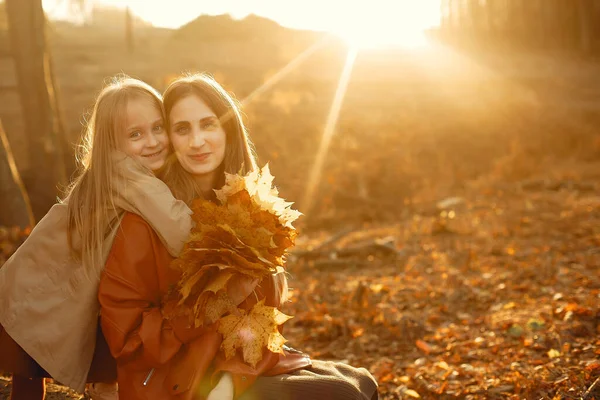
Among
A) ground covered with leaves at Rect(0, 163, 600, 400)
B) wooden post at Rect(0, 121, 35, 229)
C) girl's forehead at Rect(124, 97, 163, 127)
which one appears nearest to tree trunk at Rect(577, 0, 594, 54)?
ground covered with leaves at Rect(0, 163, 600, 400)

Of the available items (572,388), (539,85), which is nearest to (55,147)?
(572,388)

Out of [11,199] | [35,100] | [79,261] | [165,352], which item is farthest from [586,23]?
[165,352]

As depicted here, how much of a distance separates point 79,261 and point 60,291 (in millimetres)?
174

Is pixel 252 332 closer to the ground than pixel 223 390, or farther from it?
farther from it

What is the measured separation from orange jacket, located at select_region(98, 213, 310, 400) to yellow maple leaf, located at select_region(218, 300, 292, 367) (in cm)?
6

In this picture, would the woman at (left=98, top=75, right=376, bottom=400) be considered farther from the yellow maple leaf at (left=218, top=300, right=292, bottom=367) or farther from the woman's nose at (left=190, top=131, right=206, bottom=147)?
the woman's nose at (left=190, top=131, right=206, bottom=147)

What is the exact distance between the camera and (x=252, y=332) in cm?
262

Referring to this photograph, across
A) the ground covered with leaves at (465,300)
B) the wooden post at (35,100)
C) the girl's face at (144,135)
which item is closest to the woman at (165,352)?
the girl's face at (144,135)

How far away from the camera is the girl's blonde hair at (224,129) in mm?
3139

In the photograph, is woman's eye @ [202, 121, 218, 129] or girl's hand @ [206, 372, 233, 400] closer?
girl's hand @ [206, 372, 233, 400]

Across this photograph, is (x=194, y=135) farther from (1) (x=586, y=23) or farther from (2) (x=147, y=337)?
Result: (1) (x=586, y=23)

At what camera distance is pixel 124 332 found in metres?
2.54

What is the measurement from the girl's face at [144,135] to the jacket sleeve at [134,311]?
1.73ft

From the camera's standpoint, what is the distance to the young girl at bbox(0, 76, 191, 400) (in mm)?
2738
